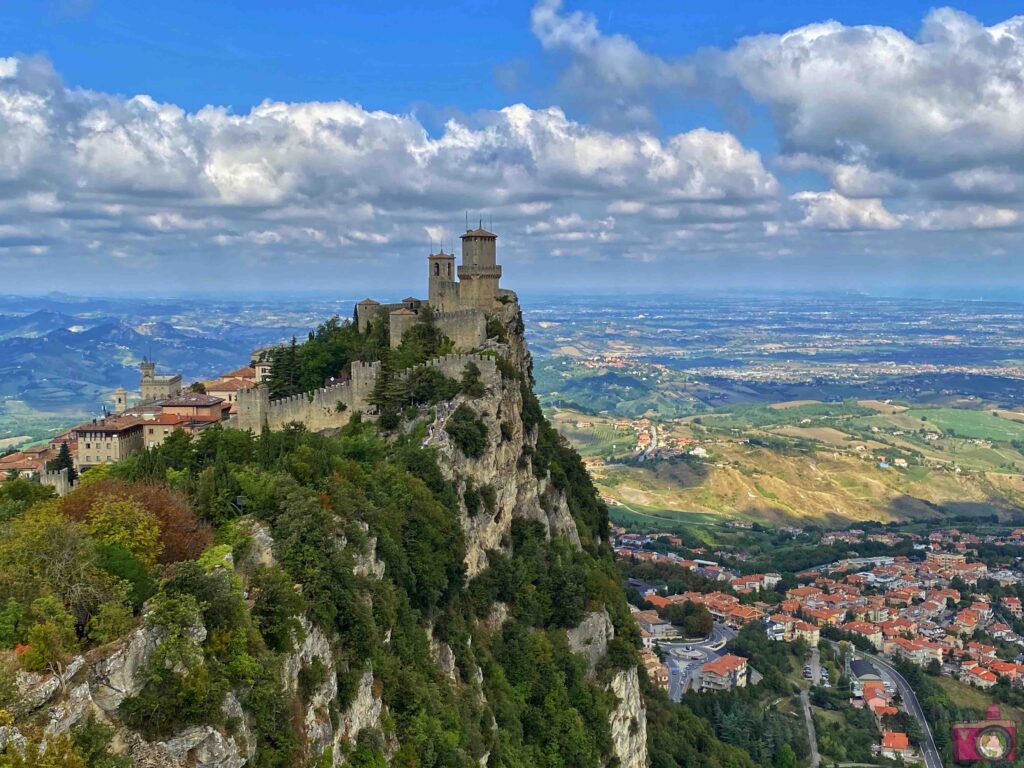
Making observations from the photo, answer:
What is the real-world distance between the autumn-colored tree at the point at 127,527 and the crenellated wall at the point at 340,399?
23.4 metres

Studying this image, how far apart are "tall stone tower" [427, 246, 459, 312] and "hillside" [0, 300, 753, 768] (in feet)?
12.5

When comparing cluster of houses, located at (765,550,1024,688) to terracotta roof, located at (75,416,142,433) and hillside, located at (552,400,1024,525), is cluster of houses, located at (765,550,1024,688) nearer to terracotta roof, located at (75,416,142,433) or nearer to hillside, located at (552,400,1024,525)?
hillside, located at (552,400,1024,525)

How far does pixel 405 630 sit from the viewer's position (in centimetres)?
3225

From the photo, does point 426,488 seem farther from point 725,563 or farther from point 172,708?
point 725,563

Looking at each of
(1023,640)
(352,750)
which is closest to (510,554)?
(352,750)

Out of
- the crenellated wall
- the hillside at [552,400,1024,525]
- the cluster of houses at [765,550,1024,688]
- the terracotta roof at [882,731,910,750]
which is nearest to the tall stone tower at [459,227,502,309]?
the crenellated wall

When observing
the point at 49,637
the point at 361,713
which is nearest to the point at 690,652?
the point at 361,713

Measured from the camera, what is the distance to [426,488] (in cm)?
3944

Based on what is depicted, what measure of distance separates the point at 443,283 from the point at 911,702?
62.2m

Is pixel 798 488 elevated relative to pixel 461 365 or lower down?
lower down

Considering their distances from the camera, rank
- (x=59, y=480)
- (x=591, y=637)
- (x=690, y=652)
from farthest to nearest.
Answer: (x=690, y=652)
(x=591, y=637)
(x=59, y=480)

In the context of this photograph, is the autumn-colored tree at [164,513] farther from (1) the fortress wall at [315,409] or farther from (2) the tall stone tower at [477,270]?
(2) the tall stone tower at [477,270]

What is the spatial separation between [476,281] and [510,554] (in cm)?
1846

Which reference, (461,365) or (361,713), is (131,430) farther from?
(361,713)
